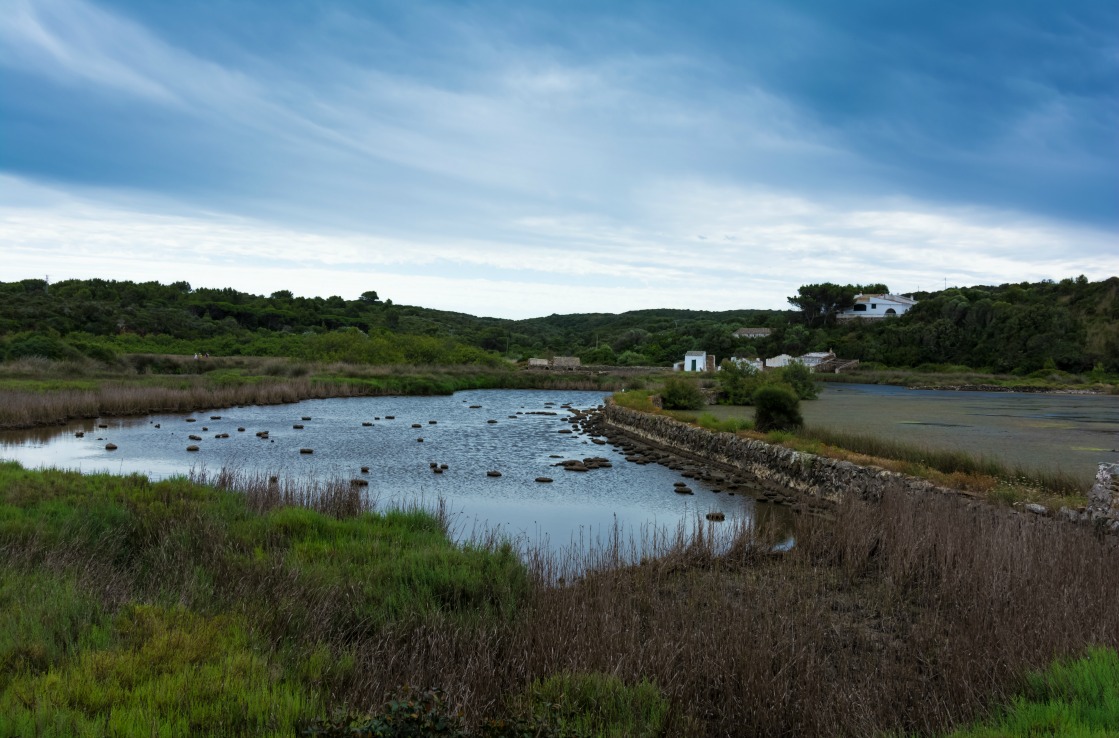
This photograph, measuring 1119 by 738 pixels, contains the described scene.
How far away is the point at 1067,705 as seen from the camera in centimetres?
400

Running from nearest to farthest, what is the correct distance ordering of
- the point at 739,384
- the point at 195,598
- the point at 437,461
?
1. the point at 195,598
2. the point at 437,461
3. the point at 739,384

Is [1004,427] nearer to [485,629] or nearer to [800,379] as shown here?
[800,379]

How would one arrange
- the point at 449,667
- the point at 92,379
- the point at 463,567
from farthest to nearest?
the point at 92,379 → the point at 463,567 → the point at 449,667

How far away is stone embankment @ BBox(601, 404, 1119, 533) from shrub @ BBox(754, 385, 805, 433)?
2.15m

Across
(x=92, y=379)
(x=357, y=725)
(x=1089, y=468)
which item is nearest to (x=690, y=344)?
(x=92, y=379)

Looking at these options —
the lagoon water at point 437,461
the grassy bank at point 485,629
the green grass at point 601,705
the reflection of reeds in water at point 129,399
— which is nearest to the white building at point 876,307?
the lagoon water at point 437,461

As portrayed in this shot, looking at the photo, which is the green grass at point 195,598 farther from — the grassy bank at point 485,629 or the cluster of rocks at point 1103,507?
the cluster of rocks at point 1103,507

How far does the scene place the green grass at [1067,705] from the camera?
367 centimetres

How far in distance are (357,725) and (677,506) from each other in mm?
13394

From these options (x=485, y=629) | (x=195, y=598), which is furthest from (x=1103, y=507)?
(x=195, y=598)

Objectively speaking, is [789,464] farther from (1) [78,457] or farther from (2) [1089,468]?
(1) [78,457]

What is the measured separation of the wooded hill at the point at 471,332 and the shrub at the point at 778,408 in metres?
44.3

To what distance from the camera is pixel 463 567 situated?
685 cm

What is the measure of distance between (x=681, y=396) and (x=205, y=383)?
2817cm
